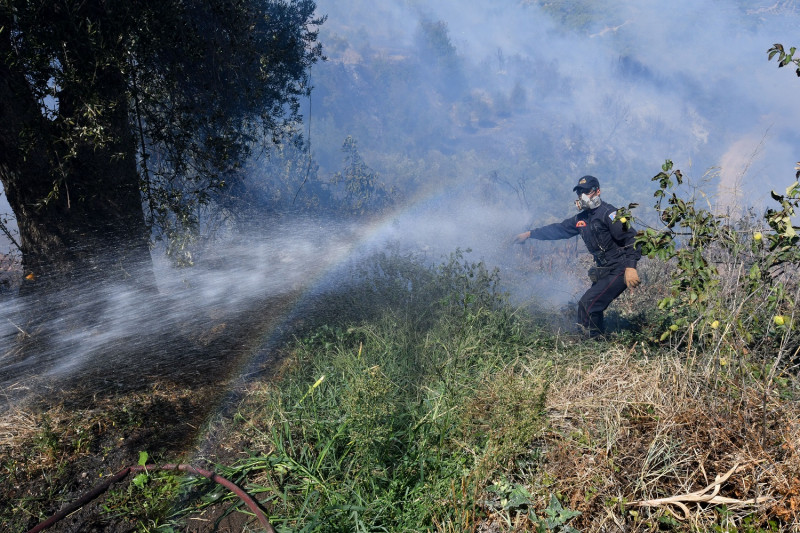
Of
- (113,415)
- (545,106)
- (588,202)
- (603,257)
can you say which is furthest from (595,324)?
(545,106)

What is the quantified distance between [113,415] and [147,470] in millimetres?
751

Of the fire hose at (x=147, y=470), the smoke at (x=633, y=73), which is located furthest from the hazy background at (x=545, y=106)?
the fire hose at (x=147, y=470)

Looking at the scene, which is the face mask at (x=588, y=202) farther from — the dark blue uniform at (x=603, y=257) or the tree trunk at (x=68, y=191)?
the tree trunk at (x=68, y=191)

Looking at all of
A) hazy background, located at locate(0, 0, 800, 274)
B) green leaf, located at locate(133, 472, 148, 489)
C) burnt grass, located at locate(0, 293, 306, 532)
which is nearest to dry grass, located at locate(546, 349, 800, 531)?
burnt grass, located at locate(0, 293, 306, 532)

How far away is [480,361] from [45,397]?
3553 millimetres

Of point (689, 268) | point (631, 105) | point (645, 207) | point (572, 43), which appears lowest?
point (645, 207)

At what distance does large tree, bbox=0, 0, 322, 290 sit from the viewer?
419 centimetres

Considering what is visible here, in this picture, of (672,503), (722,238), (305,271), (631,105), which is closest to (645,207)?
(631,105)

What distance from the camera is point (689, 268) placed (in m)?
3.54

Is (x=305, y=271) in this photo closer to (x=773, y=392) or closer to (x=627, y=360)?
(x=627, y=360)

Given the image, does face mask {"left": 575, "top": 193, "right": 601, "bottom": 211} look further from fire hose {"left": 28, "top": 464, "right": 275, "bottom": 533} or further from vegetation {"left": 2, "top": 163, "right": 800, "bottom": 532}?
fire hose {"left": 28, "top": 464, "right": 275, "bottom": 533}

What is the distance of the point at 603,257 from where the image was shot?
630cm

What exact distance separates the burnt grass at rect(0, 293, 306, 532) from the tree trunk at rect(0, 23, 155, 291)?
2.56ft

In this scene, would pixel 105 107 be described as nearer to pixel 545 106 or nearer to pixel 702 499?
pixel 702 499
